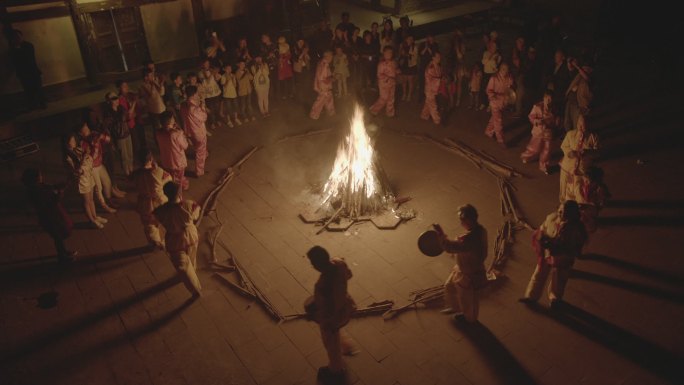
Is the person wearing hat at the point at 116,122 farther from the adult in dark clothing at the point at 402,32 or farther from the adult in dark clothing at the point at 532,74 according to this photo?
the adult in dark clothing at the point at 532,74

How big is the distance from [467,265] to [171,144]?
638cm

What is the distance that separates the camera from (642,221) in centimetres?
956

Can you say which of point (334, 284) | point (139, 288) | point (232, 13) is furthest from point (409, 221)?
point (232, 13)

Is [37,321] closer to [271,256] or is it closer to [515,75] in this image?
[271,256]

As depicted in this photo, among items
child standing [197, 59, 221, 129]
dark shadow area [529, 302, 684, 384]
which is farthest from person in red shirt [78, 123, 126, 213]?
dark shadow area [529, 302, 684, 384]

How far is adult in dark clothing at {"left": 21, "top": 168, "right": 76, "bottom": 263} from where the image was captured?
8172 mm

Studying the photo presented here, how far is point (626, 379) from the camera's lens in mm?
6617

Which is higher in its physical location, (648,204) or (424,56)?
(424,56)

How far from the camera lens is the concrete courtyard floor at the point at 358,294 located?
696 centimetres

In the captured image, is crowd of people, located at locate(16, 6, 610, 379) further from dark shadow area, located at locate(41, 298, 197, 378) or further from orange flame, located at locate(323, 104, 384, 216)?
orange flame, located at locate(323, 104, 384, 216)

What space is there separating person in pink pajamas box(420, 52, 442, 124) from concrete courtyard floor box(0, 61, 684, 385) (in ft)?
7.11

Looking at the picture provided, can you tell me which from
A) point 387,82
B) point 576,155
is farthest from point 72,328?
point 387,82

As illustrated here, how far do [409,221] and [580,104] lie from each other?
524 centimetres

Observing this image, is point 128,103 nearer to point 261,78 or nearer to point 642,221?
point 261,78
